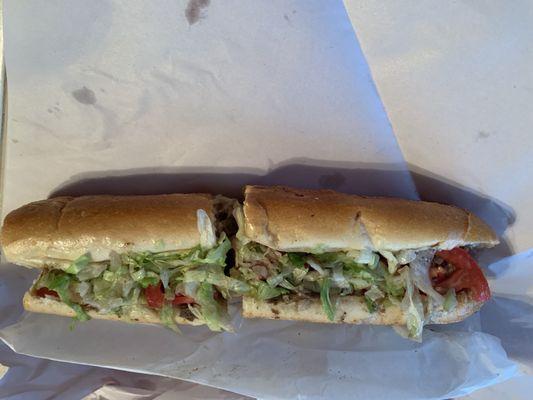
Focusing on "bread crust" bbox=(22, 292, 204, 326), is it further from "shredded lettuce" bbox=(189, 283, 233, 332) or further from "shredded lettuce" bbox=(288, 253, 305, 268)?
"shredded lettuce" bbox=(288, 253, 305, 268)

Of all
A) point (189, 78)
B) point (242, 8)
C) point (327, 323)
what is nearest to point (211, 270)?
point (327, 323)

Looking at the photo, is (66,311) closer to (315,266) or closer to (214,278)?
(214,278)

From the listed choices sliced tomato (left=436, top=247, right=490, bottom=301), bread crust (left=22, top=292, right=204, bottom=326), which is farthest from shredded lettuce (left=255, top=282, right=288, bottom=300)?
sliced tomato (left=436, top=247, right=490, bottom=301)

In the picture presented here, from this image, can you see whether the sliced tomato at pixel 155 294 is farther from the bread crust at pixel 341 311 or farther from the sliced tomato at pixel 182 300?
the bread crust at pixel 341 311

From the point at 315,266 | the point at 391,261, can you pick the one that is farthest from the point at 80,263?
the point at 391,261

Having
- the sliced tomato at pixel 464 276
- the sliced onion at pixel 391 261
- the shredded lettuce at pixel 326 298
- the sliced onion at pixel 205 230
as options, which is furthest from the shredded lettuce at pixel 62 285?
the sliced tomato at pixel 464 276

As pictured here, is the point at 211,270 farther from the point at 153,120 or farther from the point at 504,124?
the point at 504,124
